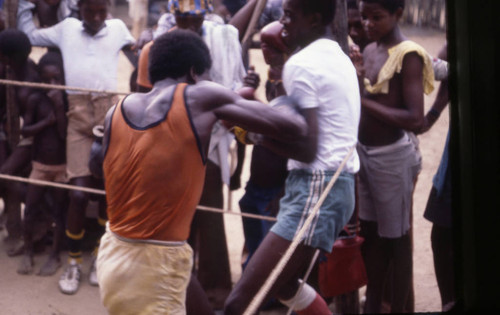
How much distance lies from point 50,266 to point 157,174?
256cm

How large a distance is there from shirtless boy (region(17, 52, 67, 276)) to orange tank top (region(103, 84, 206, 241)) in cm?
214

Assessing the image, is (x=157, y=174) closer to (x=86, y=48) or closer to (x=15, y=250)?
(x=86, y=48)

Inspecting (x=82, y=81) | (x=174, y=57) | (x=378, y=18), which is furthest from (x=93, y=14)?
(x=174, y=57)

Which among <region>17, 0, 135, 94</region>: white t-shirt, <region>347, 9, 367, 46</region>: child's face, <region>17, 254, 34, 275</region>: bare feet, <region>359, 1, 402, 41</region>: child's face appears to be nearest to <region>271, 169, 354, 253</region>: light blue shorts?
<region>359, 1, 402, 41</region>: child's face

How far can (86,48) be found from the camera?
17.0ft

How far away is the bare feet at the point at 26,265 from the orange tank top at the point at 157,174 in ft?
7.82

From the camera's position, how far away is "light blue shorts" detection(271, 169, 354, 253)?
3.32 metres

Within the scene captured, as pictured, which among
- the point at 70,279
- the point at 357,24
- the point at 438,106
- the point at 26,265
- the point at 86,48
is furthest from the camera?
the point at 26,265

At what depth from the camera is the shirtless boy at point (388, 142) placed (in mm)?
4047

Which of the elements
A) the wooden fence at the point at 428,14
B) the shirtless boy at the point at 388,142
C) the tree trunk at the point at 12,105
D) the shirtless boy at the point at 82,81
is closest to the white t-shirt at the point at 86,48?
the shirtless boy at the point at 82,81

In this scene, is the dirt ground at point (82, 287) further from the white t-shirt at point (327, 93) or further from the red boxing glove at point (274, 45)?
the white t-shirt at point (327, 93)

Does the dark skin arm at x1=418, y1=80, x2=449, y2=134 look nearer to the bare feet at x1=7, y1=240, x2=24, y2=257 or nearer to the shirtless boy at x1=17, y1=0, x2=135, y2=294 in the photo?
the shirtless boy at x1=17, y1=0, x2=135, y2=294

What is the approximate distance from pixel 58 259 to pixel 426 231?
2.93m

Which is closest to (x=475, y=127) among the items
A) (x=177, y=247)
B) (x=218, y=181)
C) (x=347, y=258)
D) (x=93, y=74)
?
(x=347, y=258)
